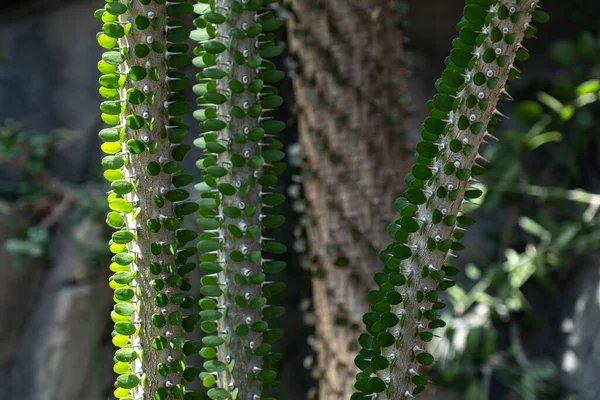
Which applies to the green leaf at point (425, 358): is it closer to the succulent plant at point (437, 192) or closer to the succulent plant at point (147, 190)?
the succulent plant at point (437, 192)

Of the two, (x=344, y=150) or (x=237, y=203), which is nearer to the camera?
(x=237, y=203)

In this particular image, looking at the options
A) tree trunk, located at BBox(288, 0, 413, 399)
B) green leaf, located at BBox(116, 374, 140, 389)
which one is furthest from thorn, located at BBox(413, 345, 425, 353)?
tree trunk, located at BBox(288, 0, 413, 399)

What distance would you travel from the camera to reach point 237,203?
732 mm

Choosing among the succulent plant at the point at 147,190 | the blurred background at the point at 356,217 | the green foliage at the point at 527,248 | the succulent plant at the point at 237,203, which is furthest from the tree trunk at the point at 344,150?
the green foliage at the point at 527,248

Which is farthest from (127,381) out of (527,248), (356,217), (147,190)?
(527,248)

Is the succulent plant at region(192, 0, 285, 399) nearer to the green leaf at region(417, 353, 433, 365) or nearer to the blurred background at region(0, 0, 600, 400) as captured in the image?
the green leaf at region(417, 353, 433, 365)

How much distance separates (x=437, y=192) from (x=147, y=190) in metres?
0.27

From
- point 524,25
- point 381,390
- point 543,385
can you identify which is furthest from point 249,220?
point 543,385

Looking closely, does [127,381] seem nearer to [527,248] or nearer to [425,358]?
[425,358]

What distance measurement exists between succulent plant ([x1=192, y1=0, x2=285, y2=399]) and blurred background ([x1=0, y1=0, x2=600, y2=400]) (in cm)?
40

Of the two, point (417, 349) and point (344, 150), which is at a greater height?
point (344, 150)

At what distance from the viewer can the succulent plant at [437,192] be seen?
63 centimetres

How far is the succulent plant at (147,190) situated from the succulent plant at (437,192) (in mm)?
195

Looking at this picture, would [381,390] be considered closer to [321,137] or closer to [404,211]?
[404,211]
